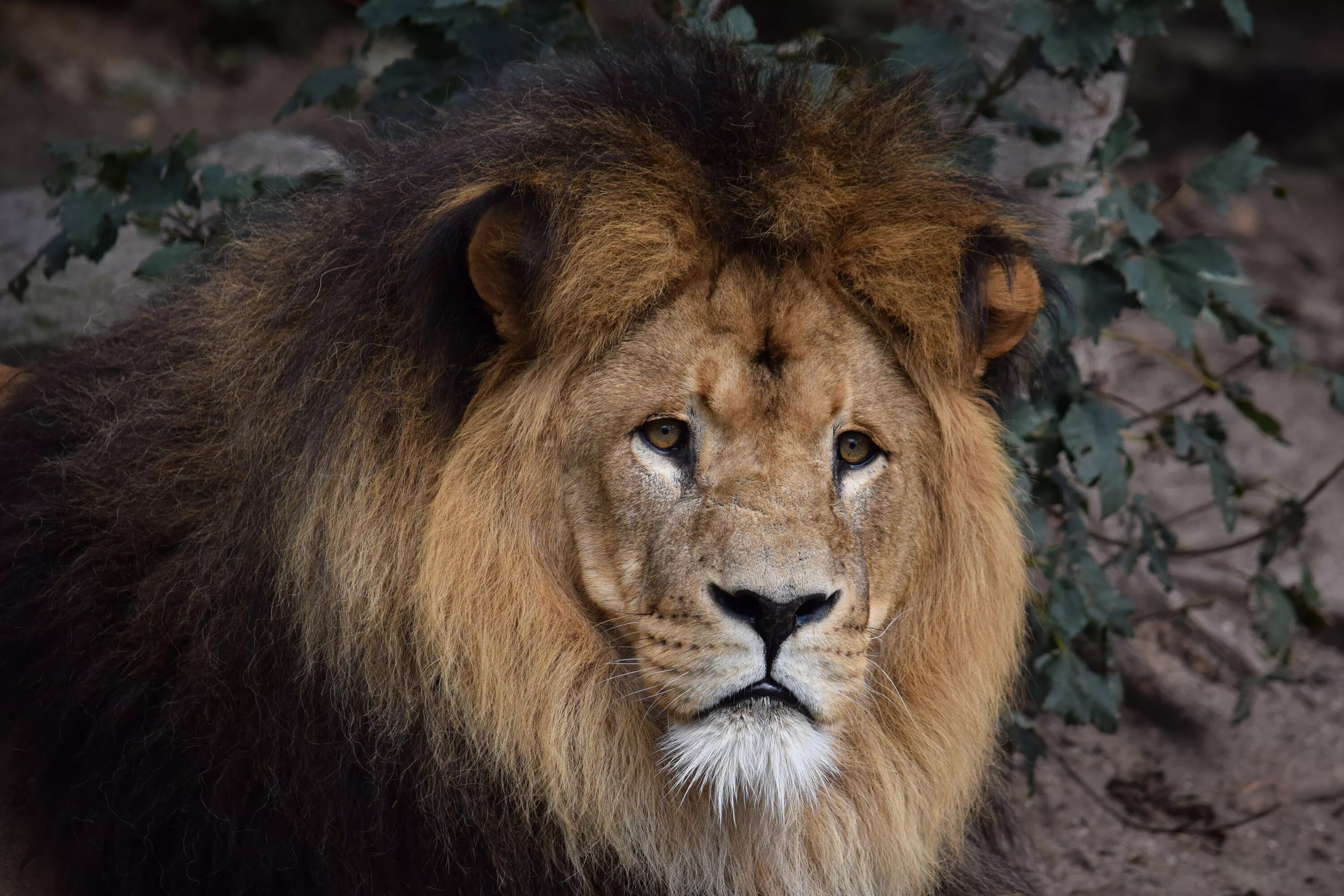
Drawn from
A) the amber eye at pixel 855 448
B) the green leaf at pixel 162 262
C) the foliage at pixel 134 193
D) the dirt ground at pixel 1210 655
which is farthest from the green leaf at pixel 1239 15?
the green leaf at pixel 162 262

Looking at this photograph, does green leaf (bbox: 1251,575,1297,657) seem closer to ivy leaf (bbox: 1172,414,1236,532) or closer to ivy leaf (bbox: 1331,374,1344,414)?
ivy leaf (bbox: 1172,414,1236,532)

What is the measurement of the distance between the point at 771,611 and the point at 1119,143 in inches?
71.2

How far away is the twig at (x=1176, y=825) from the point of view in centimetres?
379

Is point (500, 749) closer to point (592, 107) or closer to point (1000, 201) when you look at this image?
point (592, 107)

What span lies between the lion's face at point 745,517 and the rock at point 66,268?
6.80 ft

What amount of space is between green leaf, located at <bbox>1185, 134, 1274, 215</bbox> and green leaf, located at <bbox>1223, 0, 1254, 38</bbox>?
0.26 meters

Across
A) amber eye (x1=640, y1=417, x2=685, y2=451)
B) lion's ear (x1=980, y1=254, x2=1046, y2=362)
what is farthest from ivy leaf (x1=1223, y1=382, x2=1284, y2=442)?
amber eye (x1=640, y1=417, x2=685, y2=451)

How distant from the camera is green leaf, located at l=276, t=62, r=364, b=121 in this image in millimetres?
3453

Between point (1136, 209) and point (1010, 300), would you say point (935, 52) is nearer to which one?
point (1136, 209)

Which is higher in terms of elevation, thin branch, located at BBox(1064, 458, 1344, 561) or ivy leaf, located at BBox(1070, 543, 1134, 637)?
ivy leaf, located at BBox(1070, 543, 1134, 637)

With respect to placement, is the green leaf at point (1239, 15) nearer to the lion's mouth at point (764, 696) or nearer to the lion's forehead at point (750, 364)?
the lion's forehead at point (750, 364)

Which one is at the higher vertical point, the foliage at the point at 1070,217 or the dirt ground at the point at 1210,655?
the foliage at the point at 1070,217

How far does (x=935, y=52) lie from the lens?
10.4ft

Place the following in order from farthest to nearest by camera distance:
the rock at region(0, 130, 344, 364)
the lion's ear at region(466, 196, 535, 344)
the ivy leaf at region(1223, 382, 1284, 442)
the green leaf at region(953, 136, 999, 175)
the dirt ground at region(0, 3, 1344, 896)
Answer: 1. the rock at region(0, 130, 344, 364)
2. the dirt ground at region(0, 3, 1344, 896)
3. the ivy leaf at region(1223, 382, 1284, 442)
4. the green leaf at region(953, 136, 999, 175)
5. the lion's ear at region(466, 196, 535, 344)
